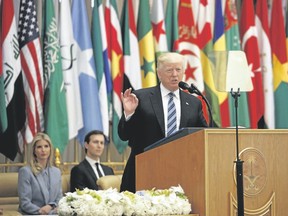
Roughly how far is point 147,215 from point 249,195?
1.85ft

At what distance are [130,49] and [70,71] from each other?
35.2 inches

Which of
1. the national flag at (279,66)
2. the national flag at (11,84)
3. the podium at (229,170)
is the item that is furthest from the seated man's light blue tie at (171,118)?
the national flag at (279,66)

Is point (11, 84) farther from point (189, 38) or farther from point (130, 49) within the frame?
point (189, 38)

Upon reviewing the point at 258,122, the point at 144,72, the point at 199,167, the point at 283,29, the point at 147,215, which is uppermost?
the point at 283,29

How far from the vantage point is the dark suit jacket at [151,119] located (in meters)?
5.11

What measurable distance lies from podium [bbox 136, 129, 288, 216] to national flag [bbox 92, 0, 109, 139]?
194 inches

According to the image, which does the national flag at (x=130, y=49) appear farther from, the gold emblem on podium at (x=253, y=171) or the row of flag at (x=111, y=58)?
the gold emblem on podium at (x=253, y=171)

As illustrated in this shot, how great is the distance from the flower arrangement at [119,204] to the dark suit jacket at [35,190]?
13.2 feet

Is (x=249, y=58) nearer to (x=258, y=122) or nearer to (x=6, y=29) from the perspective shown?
(x=258, y=122)

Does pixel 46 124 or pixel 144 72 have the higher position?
pixel 144 72

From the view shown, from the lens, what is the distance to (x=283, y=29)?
390 inches

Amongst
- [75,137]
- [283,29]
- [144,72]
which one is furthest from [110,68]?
[283,29]

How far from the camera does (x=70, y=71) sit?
882 centimetres

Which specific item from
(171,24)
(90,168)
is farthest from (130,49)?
(90,168)
